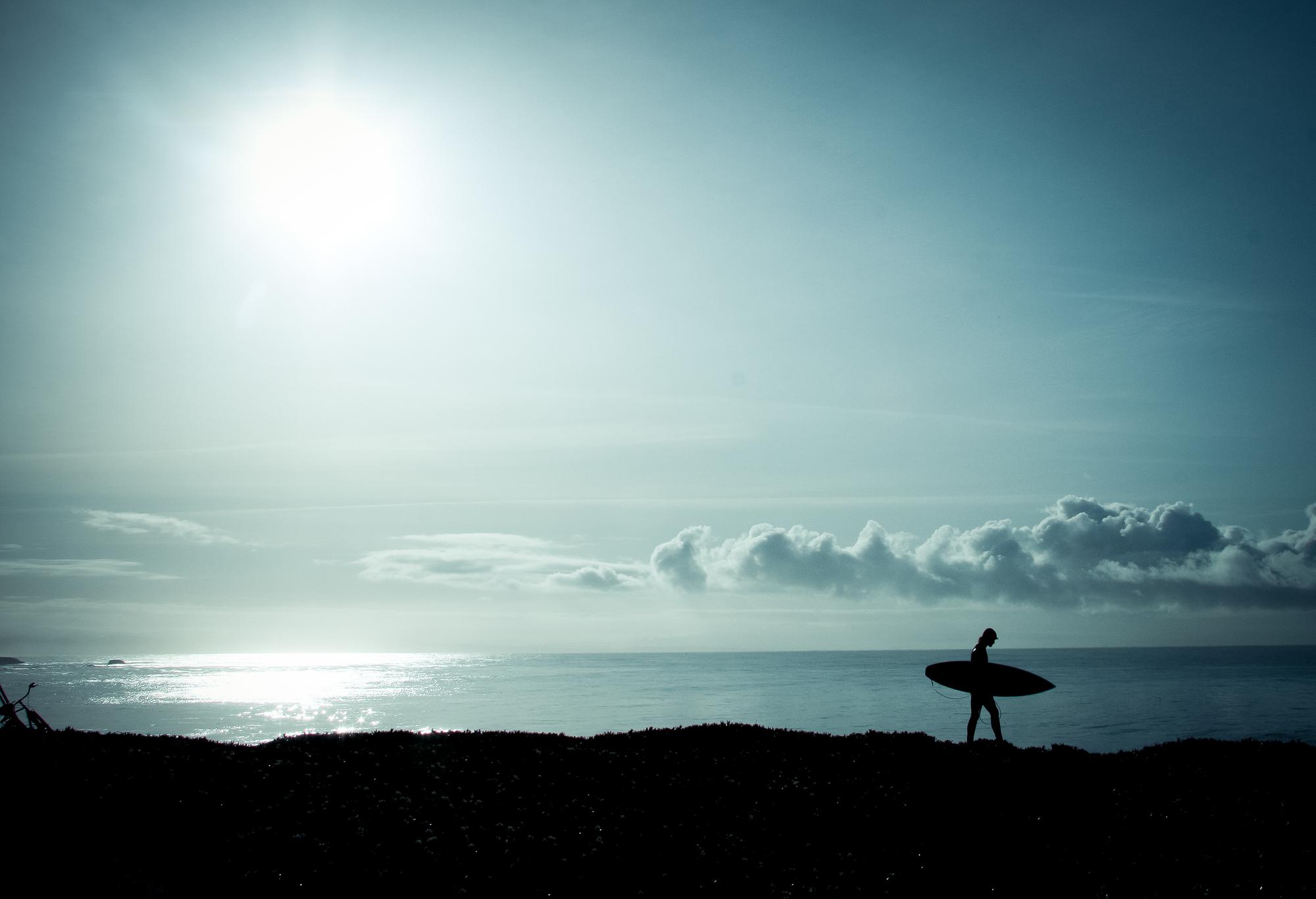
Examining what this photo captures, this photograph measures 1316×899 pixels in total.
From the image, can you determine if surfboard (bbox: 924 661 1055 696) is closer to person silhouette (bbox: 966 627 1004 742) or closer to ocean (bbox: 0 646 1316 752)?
person silhouette (bbox: 966 627 1004 742)

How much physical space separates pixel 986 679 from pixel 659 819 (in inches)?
443

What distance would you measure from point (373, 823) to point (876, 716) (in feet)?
184

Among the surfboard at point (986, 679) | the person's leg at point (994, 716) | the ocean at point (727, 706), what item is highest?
the surfboard at point (986, 679)

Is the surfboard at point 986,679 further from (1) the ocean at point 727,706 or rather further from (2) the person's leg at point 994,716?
(1) the ocean at point 727,706

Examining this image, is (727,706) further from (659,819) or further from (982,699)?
(659,819)

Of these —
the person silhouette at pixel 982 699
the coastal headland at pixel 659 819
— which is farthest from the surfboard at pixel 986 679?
the coastal headland at pixel 659 819

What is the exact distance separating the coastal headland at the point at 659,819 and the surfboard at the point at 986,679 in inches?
77.8

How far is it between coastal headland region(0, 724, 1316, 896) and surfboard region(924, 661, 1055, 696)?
1.98 m

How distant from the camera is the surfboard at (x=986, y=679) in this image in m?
20.3

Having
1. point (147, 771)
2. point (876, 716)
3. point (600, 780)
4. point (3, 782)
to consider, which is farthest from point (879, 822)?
point (876, 716)

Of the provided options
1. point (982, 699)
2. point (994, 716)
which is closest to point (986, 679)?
point (982, 699)

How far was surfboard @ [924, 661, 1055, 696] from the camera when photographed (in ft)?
66.6

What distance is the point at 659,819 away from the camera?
45.1 ft

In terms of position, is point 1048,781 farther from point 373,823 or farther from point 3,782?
point 3,782
